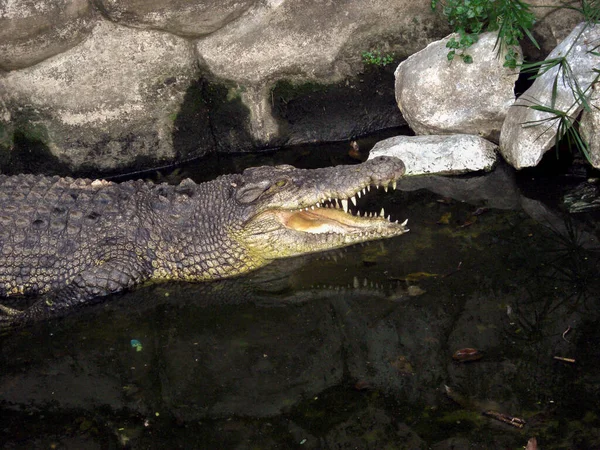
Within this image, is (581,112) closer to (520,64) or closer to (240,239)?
(520,64)

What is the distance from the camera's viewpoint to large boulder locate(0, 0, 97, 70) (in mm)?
5801

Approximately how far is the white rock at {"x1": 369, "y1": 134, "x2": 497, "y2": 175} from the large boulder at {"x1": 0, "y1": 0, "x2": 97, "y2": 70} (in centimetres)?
263

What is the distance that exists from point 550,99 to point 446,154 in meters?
0.88

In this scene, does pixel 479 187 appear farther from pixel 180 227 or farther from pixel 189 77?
pixel 189 77

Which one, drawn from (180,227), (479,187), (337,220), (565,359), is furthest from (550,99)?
(180,227)

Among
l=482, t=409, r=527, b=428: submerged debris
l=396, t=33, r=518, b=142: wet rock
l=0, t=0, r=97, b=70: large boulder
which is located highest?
l=0, t=0, r=97, b=70: large boulder

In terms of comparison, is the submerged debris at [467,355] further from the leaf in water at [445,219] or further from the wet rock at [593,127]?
the wet rock at [593,127]

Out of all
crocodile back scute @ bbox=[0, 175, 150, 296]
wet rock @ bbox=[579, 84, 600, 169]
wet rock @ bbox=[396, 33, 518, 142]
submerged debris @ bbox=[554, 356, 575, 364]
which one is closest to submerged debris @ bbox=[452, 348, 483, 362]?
submerged debris @ bbox=[554, 356, 575, 364]

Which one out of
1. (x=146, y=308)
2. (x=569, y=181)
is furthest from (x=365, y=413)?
(x=569, y=181)

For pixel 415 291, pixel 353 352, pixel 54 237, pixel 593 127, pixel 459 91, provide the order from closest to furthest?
pixel 353 352 → pixel 415 291 → pixel 54 237 → pixel 593 127 → pixel 459 91

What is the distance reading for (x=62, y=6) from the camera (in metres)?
5.92

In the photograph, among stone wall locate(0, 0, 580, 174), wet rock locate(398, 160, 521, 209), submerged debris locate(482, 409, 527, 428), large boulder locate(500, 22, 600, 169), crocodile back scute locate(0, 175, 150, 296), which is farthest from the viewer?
stone wall locate(0, 0, 580, 174)

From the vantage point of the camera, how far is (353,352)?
425 cm

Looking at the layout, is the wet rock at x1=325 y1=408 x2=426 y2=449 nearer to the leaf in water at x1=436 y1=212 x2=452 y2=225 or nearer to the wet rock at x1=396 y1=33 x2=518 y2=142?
the leaf in water at x1=436 y1=212 x2=452 y2=225
